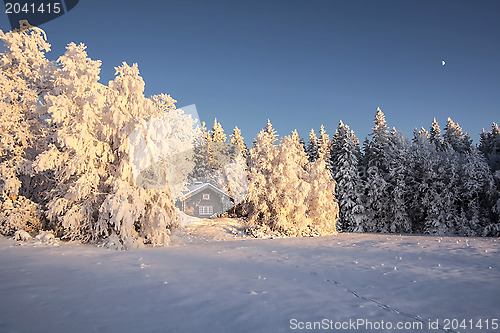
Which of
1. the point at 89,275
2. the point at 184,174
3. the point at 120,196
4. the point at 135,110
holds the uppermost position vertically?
the point at 135,110

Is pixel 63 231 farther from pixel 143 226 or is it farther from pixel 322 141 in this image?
pixel 322 141

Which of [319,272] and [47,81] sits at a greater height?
[47,81]

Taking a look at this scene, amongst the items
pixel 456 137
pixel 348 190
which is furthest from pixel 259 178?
pixel 456 137

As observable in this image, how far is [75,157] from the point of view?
13547 millimetres

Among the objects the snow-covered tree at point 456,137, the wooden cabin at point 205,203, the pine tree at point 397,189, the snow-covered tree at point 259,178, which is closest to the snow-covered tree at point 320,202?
the snow-covered tree at point 259,178

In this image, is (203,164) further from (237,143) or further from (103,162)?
(103,162)

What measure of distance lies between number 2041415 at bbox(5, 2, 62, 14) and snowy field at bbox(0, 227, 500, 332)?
7.07 metres

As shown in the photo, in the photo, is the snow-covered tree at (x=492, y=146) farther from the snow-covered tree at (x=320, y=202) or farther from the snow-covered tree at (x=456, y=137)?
the snow-covered tree at (x=320, y=202)

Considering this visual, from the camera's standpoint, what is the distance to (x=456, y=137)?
41344mm

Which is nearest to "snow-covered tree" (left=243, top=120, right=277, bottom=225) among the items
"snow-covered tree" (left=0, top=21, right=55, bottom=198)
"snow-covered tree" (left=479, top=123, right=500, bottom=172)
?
"snow-covered tree" (left=0, top=21, right=55, bottom=198)

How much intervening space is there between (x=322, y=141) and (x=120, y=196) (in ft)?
102

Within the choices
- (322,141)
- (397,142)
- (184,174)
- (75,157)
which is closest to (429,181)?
(397,142)

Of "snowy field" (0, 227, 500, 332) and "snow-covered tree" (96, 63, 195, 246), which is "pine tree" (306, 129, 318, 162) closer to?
"snow-covered tree" (96, 63, 195, 246)

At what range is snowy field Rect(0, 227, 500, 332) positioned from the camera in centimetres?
409
